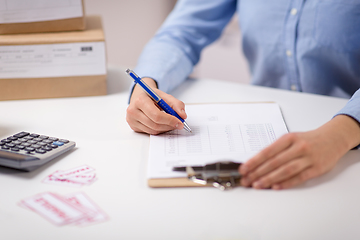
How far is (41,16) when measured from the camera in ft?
2.75

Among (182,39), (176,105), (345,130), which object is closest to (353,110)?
(345,130)

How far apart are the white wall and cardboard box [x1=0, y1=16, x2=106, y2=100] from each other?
29.8 inches

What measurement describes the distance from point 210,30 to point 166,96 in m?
0.49

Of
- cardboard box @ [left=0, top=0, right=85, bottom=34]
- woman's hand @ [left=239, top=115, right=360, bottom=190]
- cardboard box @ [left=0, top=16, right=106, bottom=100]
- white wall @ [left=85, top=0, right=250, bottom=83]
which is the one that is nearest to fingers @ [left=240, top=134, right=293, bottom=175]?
woman's hand @ [left=239, top=115, right=360, bottom=190]

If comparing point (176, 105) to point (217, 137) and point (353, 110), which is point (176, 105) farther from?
point (353, 110)

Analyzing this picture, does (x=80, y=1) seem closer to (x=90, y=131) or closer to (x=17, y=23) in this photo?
(x=17, y=23)

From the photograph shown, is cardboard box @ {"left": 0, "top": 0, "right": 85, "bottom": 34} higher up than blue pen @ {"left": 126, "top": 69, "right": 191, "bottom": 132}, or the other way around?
cardboard box @ {"left": 0, "top": 0, "right": 85, "bottom": 34}

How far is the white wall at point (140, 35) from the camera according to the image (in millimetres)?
1775

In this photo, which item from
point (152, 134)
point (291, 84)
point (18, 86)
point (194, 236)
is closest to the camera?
point (194, 236)

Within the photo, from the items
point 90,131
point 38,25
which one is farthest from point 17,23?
point 90,131

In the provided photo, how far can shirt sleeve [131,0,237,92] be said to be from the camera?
860 millimetres

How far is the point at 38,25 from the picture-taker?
842 mm

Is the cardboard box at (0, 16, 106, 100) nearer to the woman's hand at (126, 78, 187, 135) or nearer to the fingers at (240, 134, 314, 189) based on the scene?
the woman's hand at (126, 78, 187, 135)

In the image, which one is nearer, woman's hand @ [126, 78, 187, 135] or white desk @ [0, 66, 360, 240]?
white desk @ [0, 66, 360, 240]
